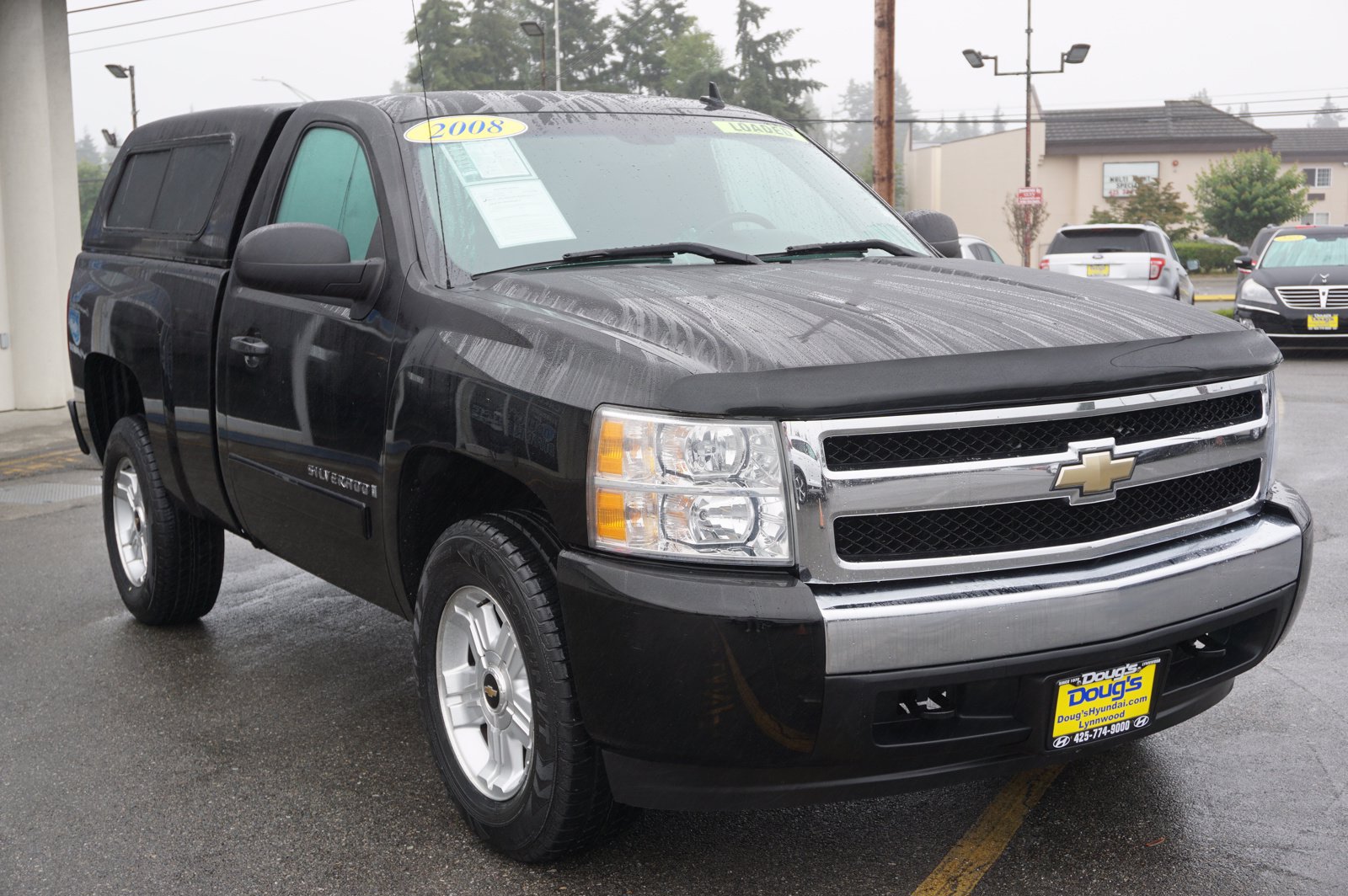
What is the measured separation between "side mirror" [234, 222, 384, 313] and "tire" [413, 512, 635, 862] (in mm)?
785

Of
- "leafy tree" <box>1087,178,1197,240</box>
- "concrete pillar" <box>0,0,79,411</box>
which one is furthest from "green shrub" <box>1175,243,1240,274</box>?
"concrete pillar" <box>0,0,79,411</box>

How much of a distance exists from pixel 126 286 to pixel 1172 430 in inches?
155

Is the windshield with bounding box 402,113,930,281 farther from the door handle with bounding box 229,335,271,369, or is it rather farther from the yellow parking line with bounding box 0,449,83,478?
the yellow parking line with bounding box 0,449,83,478

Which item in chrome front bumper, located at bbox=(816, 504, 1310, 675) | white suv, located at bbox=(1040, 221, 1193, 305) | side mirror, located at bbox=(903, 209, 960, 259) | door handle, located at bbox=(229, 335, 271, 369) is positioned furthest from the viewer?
white suv, located at bbox=(1040, 221, 1193, 305)

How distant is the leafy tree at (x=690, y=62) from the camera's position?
7331cm

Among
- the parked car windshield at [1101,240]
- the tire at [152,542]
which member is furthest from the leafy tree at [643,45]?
the tire at [152,542]

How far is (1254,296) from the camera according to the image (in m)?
16.4

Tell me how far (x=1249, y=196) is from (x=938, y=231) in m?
55.5

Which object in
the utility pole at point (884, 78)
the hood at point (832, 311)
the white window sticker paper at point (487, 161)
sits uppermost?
the utility pole at point (884, 78)

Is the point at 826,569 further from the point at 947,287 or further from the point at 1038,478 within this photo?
the point at 947,287

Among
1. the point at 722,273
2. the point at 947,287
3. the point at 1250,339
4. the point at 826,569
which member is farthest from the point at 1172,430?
the point at 722,273

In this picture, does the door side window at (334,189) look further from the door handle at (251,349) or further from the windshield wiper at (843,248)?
the windshield wiper at (843,248)

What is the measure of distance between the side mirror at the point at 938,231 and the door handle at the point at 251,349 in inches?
90.8

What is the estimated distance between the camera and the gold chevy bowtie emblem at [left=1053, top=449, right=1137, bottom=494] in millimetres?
2863
